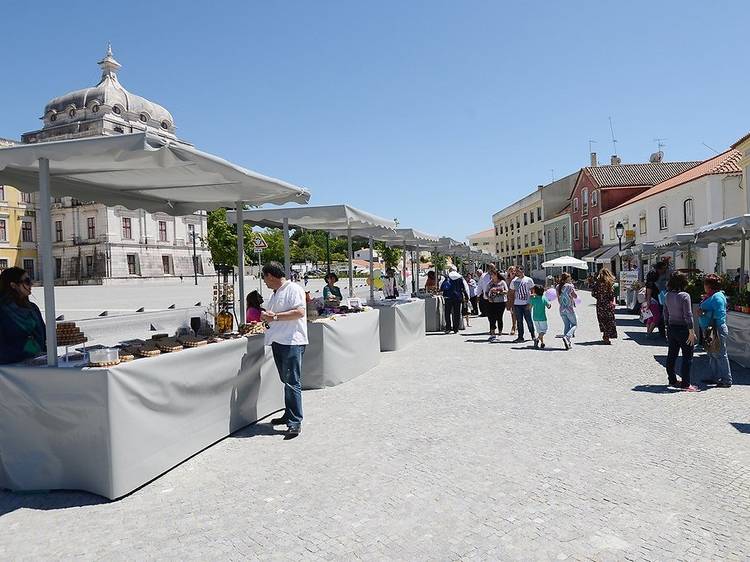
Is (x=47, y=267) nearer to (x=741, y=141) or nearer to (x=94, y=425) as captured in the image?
(x=94, y=425)

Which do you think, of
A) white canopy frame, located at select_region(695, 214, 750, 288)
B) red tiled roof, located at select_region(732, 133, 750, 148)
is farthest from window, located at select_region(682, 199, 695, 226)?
white canopy frame, located at select_region(695, 214, 750, 288)

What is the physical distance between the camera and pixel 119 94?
7825 centimetres

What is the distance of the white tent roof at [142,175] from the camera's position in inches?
179

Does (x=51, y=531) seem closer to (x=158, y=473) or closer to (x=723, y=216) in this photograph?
(x=158, y=473)

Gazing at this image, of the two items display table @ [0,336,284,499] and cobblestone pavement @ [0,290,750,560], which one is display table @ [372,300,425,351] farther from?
display table @ [0,336,284,499]

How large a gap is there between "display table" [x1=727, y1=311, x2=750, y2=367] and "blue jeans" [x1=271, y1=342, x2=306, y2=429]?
7.08 metres

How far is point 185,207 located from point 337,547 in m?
5.78

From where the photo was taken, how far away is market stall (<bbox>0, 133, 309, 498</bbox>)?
4391 mm

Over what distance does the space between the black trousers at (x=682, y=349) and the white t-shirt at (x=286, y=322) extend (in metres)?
4.95

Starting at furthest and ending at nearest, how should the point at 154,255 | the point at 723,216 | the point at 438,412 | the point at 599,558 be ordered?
1. the point at 154,255
2. the point at 723,216
3. the point at 438,412
4. the point at 599,558

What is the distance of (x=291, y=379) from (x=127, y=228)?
73443mm

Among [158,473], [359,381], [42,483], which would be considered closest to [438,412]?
[359,381]

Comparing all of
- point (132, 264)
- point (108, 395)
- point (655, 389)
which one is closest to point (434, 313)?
point (655, 389)

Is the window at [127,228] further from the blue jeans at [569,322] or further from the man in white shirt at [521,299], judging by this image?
the blue jeans at [569,322]
